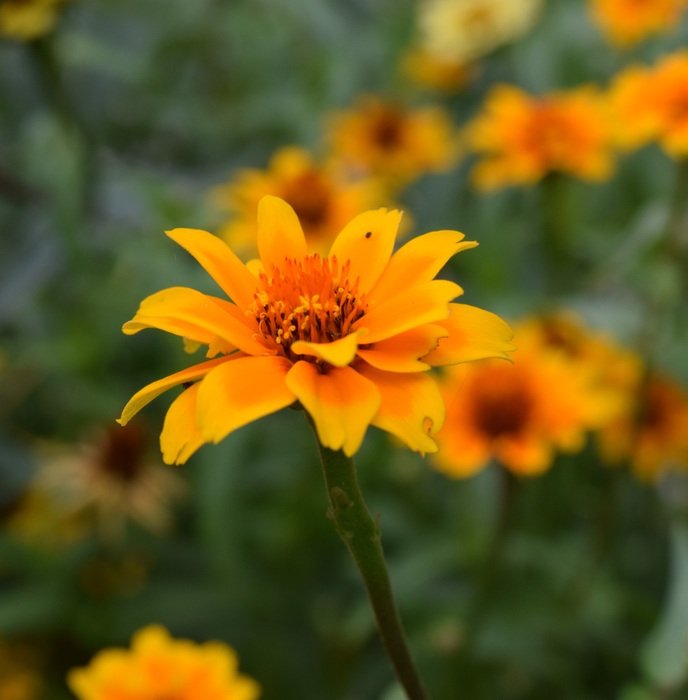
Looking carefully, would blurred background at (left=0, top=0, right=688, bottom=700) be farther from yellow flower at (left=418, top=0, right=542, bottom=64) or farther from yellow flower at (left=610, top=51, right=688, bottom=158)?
yellow flower at (left=418, top=0, right=542, bottom=64)

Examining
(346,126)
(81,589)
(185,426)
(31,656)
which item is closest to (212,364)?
(185,426)

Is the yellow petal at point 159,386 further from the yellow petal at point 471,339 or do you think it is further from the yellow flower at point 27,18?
the yellow flower at point 27,18

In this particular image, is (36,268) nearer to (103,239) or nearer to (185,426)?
(103,239)

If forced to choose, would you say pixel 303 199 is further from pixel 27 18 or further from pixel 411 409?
pixel 411 409

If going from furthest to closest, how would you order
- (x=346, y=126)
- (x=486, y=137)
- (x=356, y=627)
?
(x=346, y=126) → (x=486, y=137) → (x=356, y=627)

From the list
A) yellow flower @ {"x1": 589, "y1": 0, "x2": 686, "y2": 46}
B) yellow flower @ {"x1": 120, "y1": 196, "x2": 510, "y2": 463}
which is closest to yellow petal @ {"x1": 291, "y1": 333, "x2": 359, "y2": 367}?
yellow flower @ {"x1": 120, "y1": 196, "x2": 510, "y2": 463}

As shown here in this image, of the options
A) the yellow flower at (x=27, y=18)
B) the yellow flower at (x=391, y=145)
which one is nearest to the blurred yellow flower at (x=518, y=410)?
the yellow flower at (x=391, y=145)
